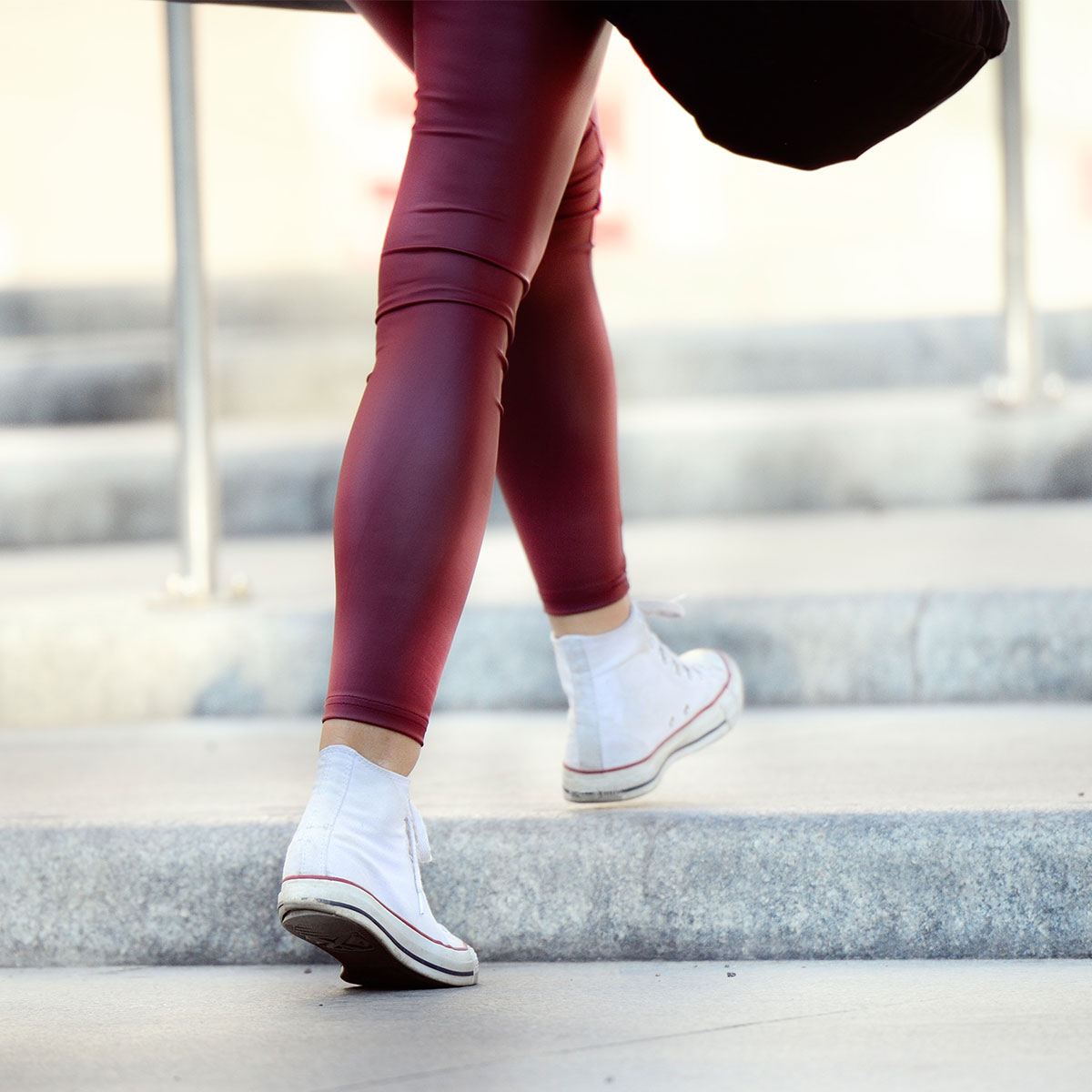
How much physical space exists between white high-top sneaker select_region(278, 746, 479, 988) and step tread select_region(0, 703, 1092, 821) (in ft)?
0.45

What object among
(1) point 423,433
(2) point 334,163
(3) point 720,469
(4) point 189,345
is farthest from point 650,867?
(2) point 334,163

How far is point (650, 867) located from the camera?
30.3 inches

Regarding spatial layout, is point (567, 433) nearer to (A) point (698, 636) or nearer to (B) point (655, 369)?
(A) point (698, 636)

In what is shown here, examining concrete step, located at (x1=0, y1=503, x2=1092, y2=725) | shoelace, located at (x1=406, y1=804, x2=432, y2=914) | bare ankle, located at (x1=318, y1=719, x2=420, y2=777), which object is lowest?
Answer: shoelace, located at (x1=406, y1=804, x2=432, y2=914)

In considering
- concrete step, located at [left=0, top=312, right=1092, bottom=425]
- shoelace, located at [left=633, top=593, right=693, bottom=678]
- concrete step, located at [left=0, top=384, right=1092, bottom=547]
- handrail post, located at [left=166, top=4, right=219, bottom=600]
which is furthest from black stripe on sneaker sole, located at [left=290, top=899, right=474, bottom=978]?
concrete step, located at [left=0, top=312, right=1092, bottom=425]

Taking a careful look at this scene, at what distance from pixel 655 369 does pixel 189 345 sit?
989mm

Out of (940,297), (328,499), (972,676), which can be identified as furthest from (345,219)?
(972,676)

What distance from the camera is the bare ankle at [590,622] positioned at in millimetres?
812

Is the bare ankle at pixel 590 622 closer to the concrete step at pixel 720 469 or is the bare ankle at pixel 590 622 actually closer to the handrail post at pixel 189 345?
the handrail post at pixel 189 345

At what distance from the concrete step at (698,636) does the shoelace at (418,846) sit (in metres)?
0.50

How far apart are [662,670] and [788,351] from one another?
4.75 ft

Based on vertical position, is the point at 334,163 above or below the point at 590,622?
above

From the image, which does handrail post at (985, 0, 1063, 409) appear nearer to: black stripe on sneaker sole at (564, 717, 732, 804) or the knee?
black stripe on sneaker sole at (564, 717, 732, 804)

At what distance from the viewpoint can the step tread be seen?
2.64ft
